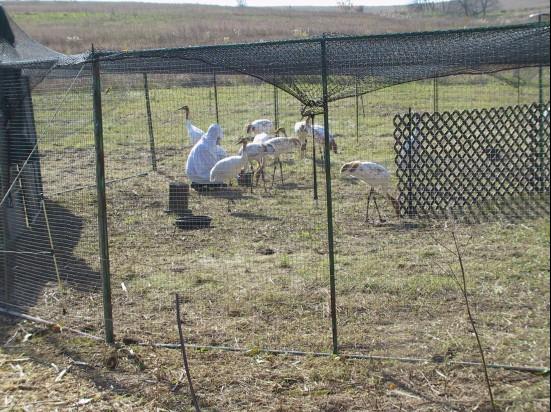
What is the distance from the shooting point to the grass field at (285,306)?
451 centimetres

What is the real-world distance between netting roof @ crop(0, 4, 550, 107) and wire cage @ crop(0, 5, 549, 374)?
0.04 ft

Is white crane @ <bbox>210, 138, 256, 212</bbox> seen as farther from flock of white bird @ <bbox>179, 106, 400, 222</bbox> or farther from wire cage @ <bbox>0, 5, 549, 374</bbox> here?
wire cage @ <bbox>0, 5, 549, 374</bbox>

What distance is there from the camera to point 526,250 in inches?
291

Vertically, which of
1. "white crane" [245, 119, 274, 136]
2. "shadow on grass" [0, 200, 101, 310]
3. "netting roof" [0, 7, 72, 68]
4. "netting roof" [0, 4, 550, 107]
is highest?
"netting roof" [0, 7, 72, 68]

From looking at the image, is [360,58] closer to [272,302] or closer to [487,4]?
[272,302]

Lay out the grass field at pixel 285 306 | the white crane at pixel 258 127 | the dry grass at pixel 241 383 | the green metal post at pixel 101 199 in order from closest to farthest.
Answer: the dry grass at pixel 241 383, the grass field at pixel 285 306, the green metal post at pixel 101 199, the white crane at pixel 258 127

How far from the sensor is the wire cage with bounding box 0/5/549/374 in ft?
16.0

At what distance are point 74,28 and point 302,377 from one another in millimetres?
36592

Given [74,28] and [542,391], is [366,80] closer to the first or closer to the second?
[542,391]

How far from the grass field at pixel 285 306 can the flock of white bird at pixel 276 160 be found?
1.56 ft

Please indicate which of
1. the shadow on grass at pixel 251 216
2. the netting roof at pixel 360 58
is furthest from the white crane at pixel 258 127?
the netting roof at pixel 360 58

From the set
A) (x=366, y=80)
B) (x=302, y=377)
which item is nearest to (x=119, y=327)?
(x=302, y=377)

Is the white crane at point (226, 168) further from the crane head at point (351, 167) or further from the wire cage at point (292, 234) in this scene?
the crane head at point (351, 167)

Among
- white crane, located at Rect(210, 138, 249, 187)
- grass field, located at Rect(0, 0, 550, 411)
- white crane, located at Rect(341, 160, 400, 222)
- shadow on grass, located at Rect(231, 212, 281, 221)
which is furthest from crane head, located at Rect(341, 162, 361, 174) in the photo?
white crane, located at Rect(210, 138, 249, 187)
